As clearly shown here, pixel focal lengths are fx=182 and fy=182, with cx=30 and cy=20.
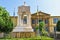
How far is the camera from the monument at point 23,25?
26375 mm

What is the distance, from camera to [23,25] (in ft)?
90.9

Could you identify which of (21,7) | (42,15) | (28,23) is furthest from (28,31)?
(42,15)

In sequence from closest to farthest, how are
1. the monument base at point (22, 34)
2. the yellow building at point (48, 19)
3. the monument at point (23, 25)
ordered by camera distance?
the monument base at point (22, 34) → the monument at point (23, 25) → the yellow building at point (48, 19)

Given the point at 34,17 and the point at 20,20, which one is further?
the point at 34,17

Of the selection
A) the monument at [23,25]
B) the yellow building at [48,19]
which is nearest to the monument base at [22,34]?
the monument at [23,25]

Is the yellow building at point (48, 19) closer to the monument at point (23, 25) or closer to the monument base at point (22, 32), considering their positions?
the monument at point (23, 25)

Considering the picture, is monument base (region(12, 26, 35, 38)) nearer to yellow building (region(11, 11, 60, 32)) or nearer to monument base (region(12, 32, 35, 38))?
monument base (region(12, 32, 35, 38))

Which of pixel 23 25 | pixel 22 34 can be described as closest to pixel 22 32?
pixel 22 34

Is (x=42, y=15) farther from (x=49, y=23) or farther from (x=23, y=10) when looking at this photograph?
(x=23, y=10)

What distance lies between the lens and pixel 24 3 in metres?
27.3

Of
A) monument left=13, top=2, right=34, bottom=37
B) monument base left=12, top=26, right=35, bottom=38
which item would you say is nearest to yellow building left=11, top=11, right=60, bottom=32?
monument left=13, top=2, right=34, bottom=37

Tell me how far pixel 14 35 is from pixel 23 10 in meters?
4.03

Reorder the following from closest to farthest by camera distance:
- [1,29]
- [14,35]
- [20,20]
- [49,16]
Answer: [14,35], [20,20], [1,29], [49,16]

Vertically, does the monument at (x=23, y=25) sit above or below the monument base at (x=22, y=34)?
above
